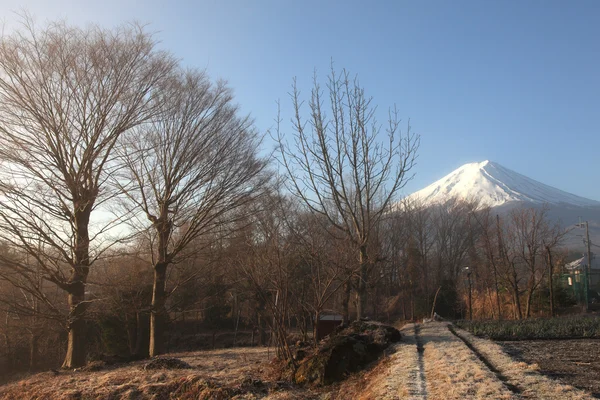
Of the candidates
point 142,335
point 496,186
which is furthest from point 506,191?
point 142,335

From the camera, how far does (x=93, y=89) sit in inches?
494

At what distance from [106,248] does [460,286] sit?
1976 cm

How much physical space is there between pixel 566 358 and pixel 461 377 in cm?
217

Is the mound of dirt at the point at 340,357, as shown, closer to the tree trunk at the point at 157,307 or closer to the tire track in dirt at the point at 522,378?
the tire track in dirt at the point at 522,378

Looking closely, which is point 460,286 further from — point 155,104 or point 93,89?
point 93,89

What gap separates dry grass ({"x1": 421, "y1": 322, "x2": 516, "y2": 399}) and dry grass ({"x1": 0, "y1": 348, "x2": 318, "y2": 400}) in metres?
1.83

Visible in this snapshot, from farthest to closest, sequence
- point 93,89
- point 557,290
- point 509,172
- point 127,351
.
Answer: point 509,172, point 127,351, point 557,290, point 93,89

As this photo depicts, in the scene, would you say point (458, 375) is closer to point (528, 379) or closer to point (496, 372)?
point (496, 372)

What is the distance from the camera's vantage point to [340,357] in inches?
307

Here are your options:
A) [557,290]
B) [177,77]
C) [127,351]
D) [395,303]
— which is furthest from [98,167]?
[395,303]

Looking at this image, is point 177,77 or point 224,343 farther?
point 224,343

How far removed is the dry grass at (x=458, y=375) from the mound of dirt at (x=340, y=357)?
0.90 meters

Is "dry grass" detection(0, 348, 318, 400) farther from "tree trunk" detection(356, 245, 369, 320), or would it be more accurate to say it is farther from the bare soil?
the bare soil

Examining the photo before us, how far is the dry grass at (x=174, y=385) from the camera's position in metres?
→ 7.22
